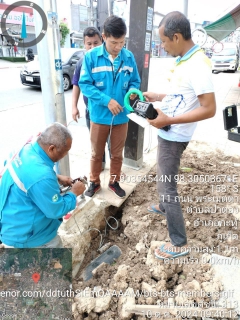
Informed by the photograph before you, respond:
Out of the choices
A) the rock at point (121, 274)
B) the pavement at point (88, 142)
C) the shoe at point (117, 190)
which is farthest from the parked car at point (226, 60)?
the rock at point (121, 274)

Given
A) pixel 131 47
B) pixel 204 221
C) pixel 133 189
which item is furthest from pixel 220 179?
pixel 131 47

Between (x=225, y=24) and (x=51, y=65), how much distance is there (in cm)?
1171

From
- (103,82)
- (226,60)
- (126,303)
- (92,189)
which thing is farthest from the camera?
(226,60)

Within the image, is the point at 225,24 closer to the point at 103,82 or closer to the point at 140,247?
the point at 103,82

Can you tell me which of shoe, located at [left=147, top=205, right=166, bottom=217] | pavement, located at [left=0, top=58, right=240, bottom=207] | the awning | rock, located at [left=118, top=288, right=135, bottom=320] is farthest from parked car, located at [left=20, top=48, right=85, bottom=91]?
rock, located at [left=118, top=288, right=135, bottom=320]

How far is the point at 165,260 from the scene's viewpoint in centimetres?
211

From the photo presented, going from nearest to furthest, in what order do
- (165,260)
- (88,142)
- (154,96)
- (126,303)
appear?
(126,303), (165,260), (154,96), (88,142)

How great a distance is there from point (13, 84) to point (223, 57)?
556 inches

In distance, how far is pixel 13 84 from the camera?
10469 millimetres

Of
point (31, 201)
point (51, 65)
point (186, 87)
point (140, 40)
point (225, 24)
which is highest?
point (225, 24)

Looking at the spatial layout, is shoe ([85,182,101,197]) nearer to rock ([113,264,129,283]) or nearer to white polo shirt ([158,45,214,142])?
rock ([113,264,129,283])

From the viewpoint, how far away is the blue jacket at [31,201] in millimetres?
1543

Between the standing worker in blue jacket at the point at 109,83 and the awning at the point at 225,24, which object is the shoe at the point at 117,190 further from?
the awning at the point at 225,24

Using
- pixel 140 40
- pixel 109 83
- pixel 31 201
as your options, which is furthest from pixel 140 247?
pixel 140 40
